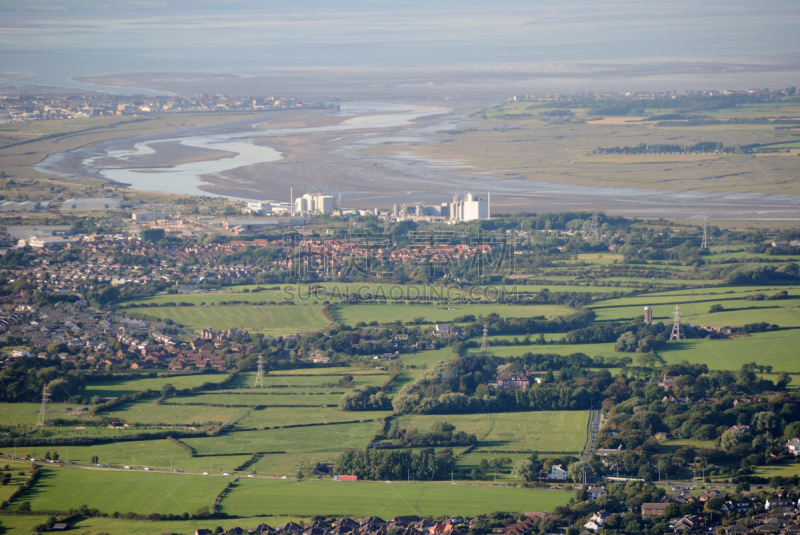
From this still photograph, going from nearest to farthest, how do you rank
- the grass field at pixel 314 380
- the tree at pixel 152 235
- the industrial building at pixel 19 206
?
the grass field at pixel 314 380 → the tree at pixel 152 235 → the industrial building at pixel 19 206

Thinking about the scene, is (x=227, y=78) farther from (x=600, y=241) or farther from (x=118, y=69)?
(x=600, y=241)

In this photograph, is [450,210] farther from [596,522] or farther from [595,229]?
[596,522]

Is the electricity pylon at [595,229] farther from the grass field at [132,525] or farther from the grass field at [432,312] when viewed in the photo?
the grass field at [132,525]

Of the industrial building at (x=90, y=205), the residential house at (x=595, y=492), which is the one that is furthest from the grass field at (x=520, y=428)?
the industrial building at (x=90, y=205)

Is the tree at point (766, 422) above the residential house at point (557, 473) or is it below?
above

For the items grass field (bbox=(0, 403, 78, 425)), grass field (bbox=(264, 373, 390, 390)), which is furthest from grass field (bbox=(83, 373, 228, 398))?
grass field (bbox=(264, 373, 390, 390))

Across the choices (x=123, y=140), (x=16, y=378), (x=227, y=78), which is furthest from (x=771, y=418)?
(x=227, y=78)

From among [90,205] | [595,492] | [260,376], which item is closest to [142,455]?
[260,376]
